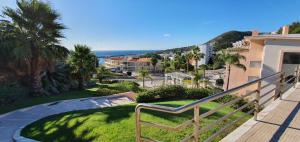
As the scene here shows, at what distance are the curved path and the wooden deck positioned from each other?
24.0 feet

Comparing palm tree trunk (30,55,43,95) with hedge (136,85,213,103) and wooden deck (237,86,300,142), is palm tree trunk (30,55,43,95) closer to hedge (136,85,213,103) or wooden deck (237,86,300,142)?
hedge (136,85,213,103)

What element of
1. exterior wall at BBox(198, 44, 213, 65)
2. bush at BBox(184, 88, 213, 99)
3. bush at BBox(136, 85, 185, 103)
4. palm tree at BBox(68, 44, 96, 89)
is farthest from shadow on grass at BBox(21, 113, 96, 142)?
exterior wall at BBox(198, 44, 213, 65)

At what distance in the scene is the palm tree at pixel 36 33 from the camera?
556 inches

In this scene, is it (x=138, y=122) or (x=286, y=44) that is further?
(x=286, y=44)

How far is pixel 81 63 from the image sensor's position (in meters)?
21.0

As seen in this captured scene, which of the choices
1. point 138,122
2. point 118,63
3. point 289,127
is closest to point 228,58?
point 289,127

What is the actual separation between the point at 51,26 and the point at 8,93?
20.1 ft

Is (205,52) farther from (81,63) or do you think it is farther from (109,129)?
(109,129)

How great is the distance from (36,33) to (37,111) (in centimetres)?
631

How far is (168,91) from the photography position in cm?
1325

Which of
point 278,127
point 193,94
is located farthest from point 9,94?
point 278,127

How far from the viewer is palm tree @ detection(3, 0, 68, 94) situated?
14125 mm

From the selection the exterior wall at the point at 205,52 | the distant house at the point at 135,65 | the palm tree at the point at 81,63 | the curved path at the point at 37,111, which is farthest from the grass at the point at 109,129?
the exterior wall at the point at 205,52

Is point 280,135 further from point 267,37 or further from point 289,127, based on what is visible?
point 267,37
